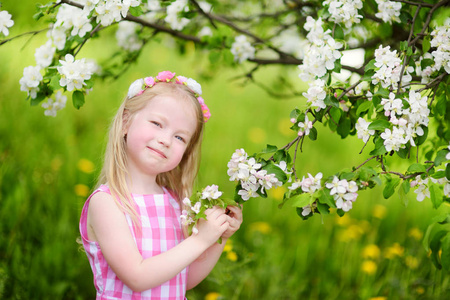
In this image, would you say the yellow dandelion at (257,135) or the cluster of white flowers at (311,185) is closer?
the cluster of white flowers at (311,185)

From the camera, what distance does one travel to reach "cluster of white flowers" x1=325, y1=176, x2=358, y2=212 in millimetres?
1466

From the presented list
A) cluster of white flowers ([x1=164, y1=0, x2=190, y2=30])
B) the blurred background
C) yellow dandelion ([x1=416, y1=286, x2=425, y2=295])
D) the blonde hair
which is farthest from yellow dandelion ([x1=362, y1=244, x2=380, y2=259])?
cluster of white flowers ([x1=164, y1=0, x2=190, y2=30])

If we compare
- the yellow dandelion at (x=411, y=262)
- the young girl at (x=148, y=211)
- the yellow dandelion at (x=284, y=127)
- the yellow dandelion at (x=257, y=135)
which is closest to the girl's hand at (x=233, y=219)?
the young girl at (x=148, y=211)

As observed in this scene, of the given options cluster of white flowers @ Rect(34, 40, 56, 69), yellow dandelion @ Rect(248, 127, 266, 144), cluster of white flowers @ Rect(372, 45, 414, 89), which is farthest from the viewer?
yellow dandelion @ Rect(248, 127, 266, 144)

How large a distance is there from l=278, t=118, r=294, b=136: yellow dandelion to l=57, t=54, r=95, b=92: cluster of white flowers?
3238mm

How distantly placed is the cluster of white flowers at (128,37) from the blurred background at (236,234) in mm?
442

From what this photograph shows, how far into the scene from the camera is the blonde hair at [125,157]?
171cm

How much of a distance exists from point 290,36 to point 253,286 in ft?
5.34

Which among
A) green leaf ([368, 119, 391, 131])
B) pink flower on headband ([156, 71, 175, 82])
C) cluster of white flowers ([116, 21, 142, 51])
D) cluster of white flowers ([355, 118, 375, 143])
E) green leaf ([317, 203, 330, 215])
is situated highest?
green leaf ([368, 119, 391, 131])

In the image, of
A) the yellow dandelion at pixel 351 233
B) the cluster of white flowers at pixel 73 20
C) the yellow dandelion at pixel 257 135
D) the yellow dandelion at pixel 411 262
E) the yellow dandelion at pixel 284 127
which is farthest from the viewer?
the yellow dandelion at pixel 284 127

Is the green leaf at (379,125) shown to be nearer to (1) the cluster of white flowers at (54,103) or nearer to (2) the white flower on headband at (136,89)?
(2) the white flower on headband at (136,89)

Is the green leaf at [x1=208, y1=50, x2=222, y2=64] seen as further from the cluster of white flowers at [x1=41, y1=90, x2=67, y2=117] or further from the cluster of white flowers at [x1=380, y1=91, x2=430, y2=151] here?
the cluster of white flowers at [x1=380, y1=91, x2=430, y2=151]

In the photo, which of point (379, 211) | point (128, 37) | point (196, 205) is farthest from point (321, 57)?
point (379, 211)

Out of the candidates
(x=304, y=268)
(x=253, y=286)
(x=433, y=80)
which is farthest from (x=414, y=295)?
(x=433, y=80)
